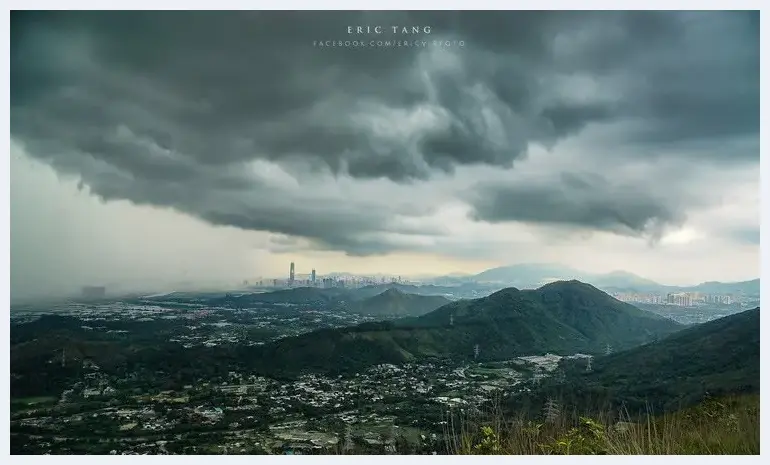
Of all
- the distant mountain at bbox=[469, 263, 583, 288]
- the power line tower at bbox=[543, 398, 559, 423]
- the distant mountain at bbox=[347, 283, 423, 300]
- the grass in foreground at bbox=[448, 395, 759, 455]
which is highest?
the distant mountain at bbox=[469, 263, 583, 288]

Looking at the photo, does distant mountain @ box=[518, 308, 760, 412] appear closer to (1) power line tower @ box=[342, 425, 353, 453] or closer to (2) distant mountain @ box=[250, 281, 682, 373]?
(2) distant mountain @ box=[250, 281, 682, 373]

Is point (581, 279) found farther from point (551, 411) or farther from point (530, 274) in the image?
point (551, 411)

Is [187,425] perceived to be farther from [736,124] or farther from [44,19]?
[736,124]

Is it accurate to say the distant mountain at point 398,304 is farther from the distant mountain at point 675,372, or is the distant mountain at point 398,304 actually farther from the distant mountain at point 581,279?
the distant mountain at point 675,372

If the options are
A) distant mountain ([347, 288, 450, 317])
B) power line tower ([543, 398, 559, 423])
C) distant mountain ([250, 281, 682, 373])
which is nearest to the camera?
power line tower ([543, 398, 559, 423])

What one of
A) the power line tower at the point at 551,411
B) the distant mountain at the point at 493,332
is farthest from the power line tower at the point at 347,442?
the power line tower at the point at 551,411

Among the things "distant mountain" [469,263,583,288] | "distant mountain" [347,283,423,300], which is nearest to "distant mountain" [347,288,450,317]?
"distant mountain" [347,283,423,300]
